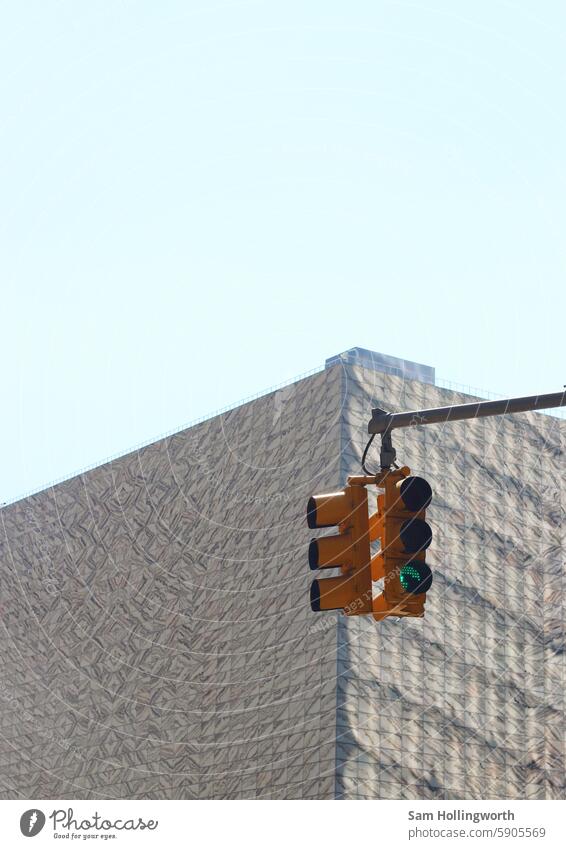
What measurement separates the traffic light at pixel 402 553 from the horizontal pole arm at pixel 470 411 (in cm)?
60

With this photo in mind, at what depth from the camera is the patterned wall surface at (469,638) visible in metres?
46.6

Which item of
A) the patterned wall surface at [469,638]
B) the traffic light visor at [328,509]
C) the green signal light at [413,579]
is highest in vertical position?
the patterned wall surface at [469,638]

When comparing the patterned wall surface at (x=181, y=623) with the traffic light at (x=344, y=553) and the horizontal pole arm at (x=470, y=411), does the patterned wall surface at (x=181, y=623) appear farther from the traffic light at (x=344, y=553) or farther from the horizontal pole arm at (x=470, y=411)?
the traffic light at (x=344, y=553)

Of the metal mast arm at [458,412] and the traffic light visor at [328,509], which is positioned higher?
the metal mast arm at [458,412]

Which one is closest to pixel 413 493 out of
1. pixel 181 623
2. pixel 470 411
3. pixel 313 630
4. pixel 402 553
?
pixel 402 553

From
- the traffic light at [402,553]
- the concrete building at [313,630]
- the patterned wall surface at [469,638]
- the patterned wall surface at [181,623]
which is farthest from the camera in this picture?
the patterned wall surface at [181,623]

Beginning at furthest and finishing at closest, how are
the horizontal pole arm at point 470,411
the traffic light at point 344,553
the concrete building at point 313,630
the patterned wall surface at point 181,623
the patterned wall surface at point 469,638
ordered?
the patterned wall surface at point 181,623 < the concrete building at point 313,630 < the patterned wall surface at point 469,638 < the horizontal pole arm at point 470,411 < the traffic light at point 344,553

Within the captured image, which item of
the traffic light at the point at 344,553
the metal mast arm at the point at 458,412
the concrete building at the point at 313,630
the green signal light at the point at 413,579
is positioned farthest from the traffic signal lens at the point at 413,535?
the concrete building at the point at 313,630

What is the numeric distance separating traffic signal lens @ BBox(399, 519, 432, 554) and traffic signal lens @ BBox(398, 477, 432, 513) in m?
0.12

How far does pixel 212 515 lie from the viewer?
5306cm

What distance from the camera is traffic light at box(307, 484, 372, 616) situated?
10109 millimetres

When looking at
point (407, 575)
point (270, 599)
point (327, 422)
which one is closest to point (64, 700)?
point (270, 599)

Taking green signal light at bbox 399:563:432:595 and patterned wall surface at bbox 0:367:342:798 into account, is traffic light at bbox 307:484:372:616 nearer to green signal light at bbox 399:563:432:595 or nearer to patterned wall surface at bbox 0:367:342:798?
green signal light at bbox 399:563:432:595
